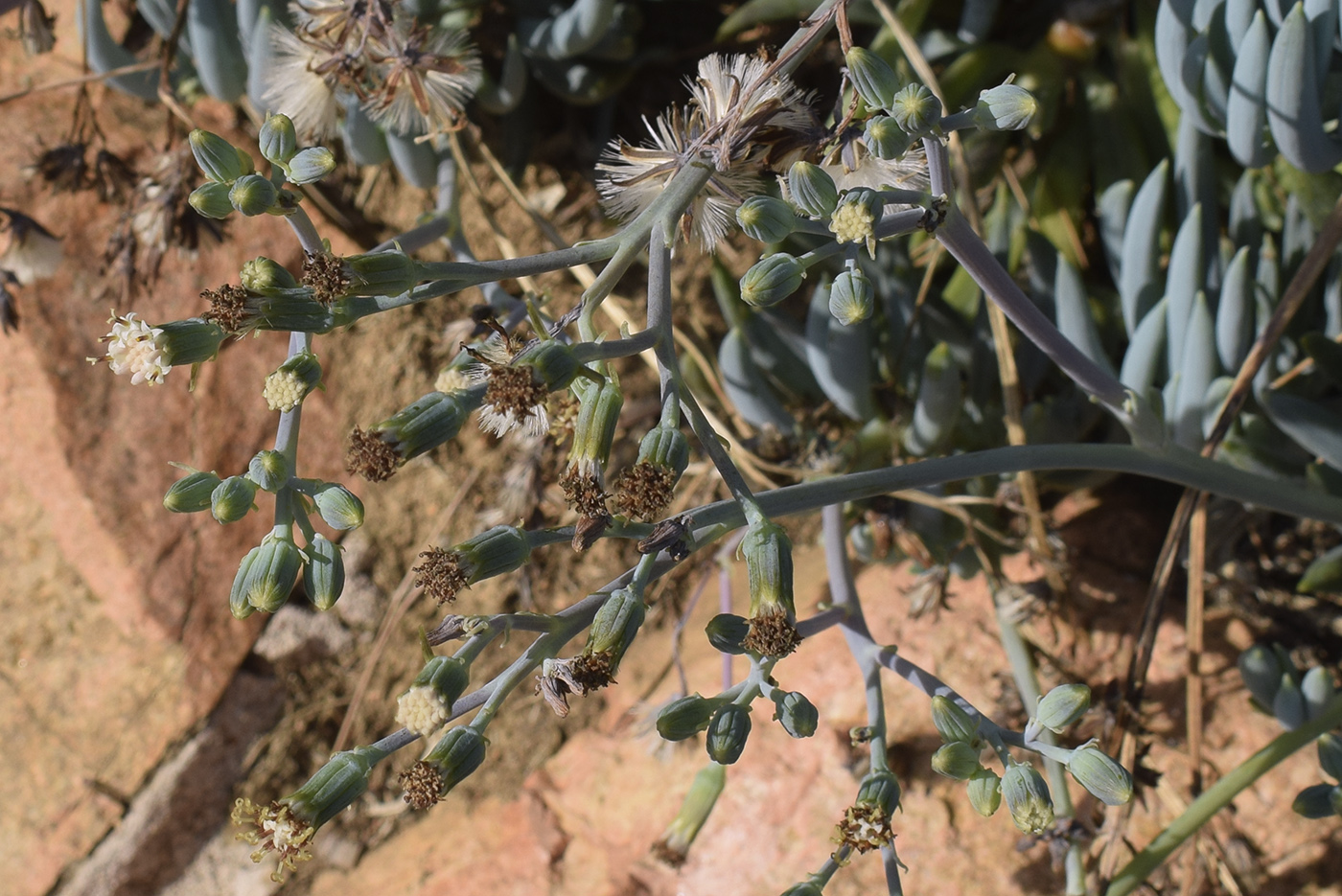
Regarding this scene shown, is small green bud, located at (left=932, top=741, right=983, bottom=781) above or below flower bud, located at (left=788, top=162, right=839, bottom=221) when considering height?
below

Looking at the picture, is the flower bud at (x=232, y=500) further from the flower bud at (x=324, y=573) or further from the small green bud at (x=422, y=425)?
the small green bud at (x=422, y=425)

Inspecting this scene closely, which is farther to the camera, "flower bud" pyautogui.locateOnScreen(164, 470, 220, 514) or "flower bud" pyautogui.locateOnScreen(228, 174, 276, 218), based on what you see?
"flower bud" pyautogui.locateOnScreen(164, 470, 220, 514)

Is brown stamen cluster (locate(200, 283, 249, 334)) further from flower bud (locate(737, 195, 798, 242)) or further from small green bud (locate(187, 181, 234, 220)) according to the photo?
flower bud (locate(737, 195, 798, 242))

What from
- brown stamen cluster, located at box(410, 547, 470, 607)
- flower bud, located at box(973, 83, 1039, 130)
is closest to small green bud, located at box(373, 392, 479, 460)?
brown stamen cluster, located at box(410, 547, 470, 607)

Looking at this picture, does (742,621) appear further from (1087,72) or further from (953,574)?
(1087,72)

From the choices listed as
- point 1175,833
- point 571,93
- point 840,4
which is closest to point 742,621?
point 840,4

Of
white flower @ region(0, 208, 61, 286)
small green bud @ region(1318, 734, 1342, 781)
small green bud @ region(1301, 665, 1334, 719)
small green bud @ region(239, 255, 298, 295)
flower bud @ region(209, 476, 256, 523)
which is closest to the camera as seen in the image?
small green bud @ region(239, 255, 298, 295)

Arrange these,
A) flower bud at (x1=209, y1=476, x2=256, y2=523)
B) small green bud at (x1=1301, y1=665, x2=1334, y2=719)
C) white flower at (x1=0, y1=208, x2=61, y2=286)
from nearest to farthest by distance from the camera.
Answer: flower bud at (x1=209, y1=476, x2=256, y2=523), small green bud at (x1=1301, y1=665, x2=1334, y2=719), white flower at (x1=0, y1=208, x2=61, y2=286)
